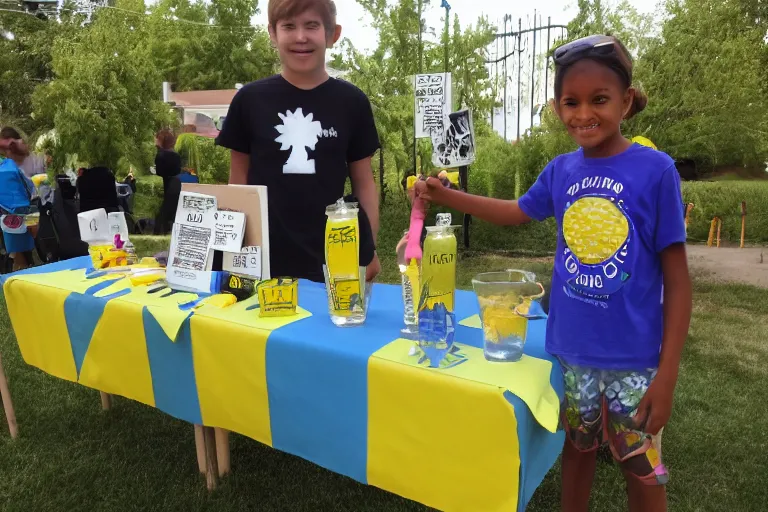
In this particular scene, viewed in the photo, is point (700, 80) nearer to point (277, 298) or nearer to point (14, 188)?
point (277, 298)

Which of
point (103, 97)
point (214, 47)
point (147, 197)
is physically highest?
point (214, 47)

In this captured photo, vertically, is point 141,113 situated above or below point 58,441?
above

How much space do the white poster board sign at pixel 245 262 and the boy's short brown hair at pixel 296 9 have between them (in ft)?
2.20

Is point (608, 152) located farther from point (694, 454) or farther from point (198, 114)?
point (198, 114)

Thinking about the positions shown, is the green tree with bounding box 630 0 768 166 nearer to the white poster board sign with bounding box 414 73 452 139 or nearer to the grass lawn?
the white poster board sign with bounding box 414 73 452 139

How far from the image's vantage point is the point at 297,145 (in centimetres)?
177

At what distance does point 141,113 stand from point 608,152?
36.9ft

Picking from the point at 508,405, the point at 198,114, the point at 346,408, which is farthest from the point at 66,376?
the point at 198,114

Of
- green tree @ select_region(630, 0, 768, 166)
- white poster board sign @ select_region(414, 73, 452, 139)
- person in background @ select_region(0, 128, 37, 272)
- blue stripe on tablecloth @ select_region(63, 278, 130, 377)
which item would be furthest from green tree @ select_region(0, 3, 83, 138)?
blue stripe on tablecloth @ select_region(63, 278, 130, 377)

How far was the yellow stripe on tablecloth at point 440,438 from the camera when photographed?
3.52ft

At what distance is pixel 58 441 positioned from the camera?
251 cm

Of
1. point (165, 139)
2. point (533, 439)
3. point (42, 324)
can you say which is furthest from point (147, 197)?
point (533, 439)

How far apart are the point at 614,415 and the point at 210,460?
4.65 feet

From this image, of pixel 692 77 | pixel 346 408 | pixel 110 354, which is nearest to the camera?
pixel 346 408
